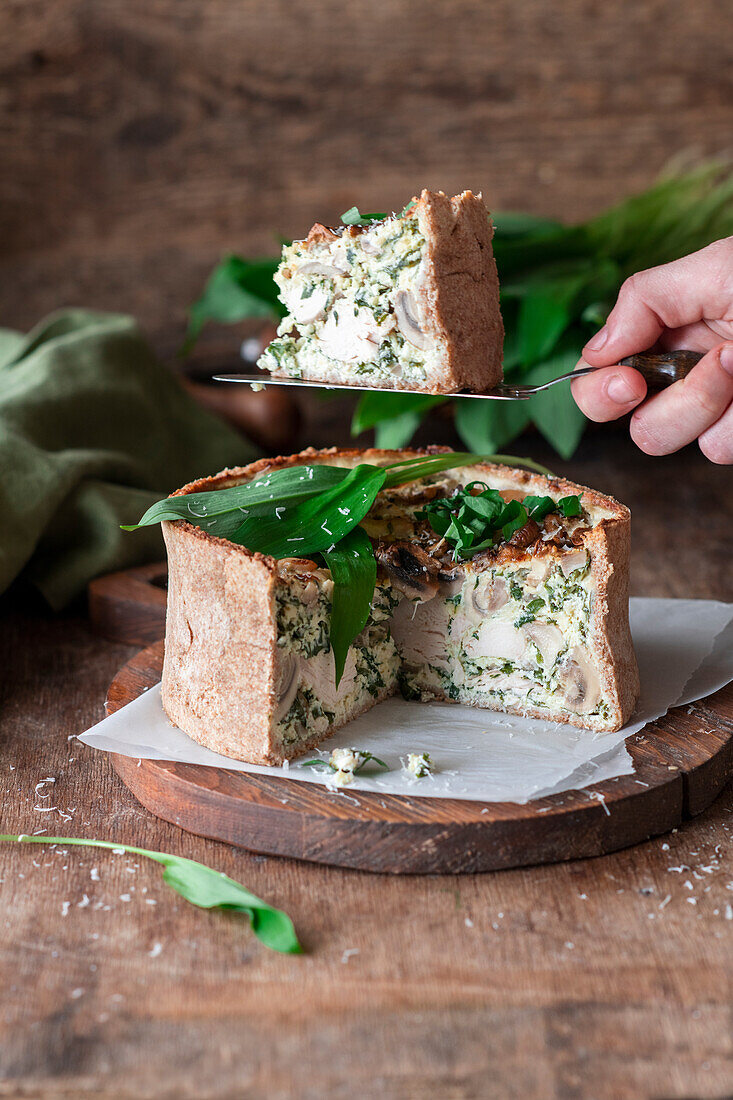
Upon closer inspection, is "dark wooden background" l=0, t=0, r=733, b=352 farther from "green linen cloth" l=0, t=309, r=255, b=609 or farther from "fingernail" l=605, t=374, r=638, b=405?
"fingernail" l=605, t=374, r=638, b=405

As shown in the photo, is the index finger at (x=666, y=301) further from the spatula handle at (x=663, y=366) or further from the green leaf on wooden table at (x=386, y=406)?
the green leaf on wooden table at (x=386, y=406)

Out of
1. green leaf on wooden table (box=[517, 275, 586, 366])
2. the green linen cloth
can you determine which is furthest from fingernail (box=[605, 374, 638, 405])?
the green linen cloth

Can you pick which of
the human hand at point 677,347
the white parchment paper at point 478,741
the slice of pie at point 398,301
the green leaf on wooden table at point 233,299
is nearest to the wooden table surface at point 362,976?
the white parchment paper at point 478,741

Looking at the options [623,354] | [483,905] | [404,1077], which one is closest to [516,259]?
[623,354]

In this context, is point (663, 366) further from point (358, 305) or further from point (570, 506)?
point (358, 305)

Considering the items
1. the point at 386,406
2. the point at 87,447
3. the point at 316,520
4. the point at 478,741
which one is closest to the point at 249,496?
the point at 316,520

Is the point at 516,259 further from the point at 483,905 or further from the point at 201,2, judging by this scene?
the point at 483,905
